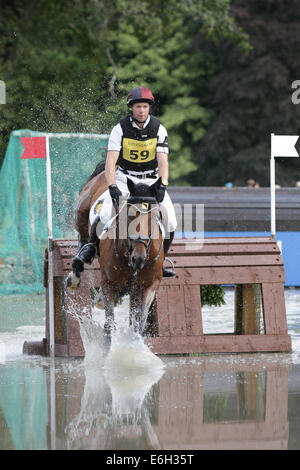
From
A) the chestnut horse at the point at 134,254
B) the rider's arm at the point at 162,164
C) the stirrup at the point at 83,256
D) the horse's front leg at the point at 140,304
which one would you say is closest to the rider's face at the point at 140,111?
the rider's arm at the point at 162,164

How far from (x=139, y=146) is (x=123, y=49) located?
2730 cm

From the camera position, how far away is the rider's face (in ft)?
28.9

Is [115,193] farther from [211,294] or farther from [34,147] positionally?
[211,294]

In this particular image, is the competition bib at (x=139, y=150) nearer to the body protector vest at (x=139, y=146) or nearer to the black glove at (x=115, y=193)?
the body protector vest at (x=139, y=146)

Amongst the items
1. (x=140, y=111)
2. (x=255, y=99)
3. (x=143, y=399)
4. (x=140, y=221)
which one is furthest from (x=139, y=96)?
(x=255, y=99)

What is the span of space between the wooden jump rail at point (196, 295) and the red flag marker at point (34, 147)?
1.02 metres

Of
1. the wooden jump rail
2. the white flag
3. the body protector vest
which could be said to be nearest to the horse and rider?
the body protector vest

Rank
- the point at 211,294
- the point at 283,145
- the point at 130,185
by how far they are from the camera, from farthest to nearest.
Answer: the point at 211,294 < the point at 283,145 < the point at 130,185

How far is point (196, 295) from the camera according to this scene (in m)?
10.1

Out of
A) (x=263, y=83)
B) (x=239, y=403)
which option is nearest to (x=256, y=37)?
(x=263, y=83)

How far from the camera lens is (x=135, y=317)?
890cm

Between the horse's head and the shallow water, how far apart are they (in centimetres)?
100

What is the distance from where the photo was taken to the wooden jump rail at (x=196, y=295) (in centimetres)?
988

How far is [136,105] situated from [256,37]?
84.1 ft
